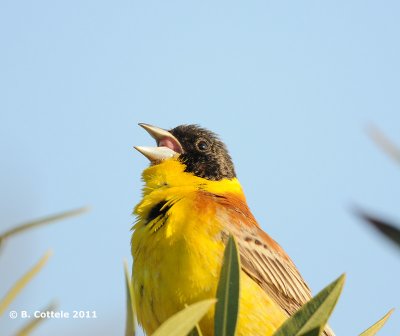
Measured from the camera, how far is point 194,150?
542 centimetres

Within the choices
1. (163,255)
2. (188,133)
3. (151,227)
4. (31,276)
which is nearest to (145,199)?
(151,227)

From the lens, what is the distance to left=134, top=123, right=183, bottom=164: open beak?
5098 millimetres

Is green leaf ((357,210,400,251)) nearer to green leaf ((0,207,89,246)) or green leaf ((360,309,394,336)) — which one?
green leaf ((0,207,89,246))

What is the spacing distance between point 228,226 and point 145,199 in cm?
60

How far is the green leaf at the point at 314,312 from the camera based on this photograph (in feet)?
3.67

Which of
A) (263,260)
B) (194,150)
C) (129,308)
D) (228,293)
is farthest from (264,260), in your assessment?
(129,308)

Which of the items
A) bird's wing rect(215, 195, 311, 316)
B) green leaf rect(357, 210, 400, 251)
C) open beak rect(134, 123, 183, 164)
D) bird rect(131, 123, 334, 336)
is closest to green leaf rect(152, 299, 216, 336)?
green leaf rect(357, 210, 400, 251)

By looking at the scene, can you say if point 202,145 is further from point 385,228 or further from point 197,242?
point 385,228

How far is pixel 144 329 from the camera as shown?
13.3 ft

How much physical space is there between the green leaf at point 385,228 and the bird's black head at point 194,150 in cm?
440

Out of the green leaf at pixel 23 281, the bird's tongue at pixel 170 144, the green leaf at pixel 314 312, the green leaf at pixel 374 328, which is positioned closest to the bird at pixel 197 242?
the bird's tongue at pixel 170 144

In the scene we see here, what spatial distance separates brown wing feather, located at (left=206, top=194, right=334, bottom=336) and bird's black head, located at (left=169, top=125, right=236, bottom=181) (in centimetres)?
35

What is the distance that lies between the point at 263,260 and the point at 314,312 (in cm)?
358

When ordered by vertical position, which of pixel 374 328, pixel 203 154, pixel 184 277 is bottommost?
pixel 374 328
